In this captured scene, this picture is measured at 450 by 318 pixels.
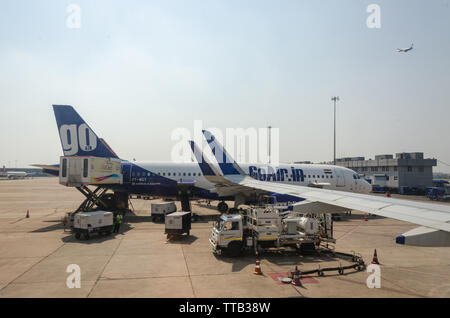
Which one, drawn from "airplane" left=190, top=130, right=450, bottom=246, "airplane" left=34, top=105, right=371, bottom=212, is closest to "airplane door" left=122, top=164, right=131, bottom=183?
"airplane" left=34, top=105, right=371, bottom=212

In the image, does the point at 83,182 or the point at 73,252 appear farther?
the point at 83,182

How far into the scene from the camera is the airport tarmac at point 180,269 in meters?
10.1

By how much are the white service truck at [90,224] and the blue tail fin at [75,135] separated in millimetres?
10526

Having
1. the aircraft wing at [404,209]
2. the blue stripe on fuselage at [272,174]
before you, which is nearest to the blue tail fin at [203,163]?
the blue stripe on fuselage at [272,174]

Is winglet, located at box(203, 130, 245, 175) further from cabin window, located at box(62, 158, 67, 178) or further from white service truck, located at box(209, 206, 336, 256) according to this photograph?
cabin window, located at box(62, 158, 67, 178)

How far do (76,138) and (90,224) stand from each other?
38.5 feet

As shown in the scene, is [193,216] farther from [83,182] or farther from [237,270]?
[237,270]

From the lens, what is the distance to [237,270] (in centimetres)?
1241

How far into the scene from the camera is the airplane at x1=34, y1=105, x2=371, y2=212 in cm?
2622

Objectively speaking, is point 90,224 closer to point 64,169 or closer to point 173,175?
point 64,169

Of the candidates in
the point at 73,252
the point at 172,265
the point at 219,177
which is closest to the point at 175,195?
the point at 219,177

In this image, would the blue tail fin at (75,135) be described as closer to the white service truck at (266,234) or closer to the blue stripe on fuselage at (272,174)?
the blue stripe on fuselage at (272,174)

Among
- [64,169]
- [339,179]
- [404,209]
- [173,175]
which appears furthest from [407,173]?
[64,169]
